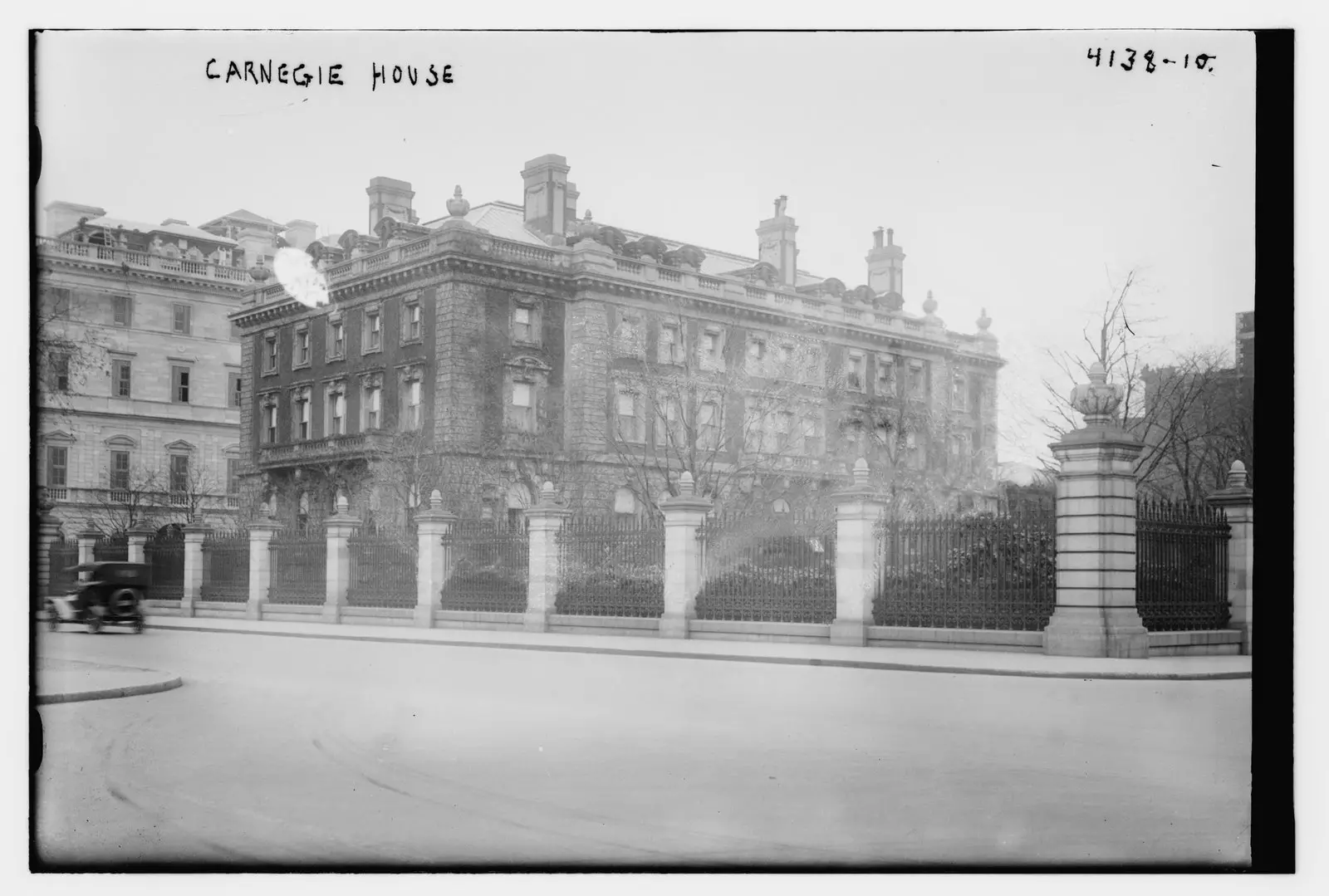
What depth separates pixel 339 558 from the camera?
2555 cm

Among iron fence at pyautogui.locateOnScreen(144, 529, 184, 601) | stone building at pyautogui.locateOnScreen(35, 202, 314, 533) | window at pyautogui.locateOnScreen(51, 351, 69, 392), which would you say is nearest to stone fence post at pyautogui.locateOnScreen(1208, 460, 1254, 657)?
stone building at pyautogui.locateOnScreen(35, 202, 314, 533)

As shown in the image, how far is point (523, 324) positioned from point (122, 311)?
981cm

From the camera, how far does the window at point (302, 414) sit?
18.2 metres

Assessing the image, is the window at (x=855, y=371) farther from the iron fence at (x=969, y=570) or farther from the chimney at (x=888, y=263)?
the chimney at (x=888, y=263)

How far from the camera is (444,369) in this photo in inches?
877

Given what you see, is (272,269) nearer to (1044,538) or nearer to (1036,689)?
(1036,689)


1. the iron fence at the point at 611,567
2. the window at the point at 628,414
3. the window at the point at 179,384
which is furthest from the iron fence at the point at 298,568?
the window at the point at 179,384

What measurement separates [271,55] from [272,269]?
481cm

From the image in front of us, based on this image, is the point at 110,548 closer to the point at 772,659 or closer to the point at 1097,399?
the point at 772,659

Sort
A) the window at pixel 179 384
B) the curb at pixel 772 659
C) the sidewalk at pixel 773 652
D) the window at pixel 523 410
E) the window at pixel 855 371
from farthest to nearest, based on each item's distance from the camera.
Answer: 1. the window at pixel 855 371
2. the window at pixel 523 410
3. the sidewalk at pixel 773 652
4. the curb at pixel 772 659
5. the window at pixel 179 384

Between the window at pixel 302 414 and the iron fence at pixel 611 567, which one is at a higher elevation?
the window at pixel 302 414

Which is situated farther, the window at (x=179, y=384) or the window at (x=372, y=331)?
the window at (x=372, y=331)

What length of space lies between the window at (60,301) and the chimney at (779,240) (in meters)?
6.35

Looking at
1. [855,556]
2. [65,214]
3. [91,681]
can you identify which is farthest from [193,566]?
[65,214]
